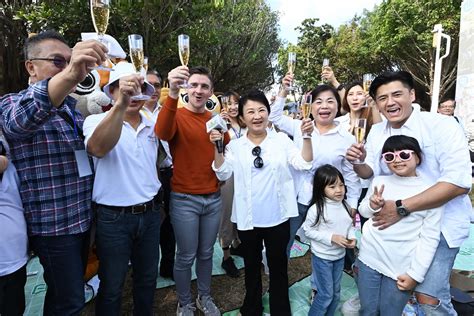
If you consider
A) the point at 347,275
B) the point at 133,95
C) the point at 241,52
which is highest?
the point at 241,52

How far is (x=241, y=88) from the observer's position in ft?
75.4

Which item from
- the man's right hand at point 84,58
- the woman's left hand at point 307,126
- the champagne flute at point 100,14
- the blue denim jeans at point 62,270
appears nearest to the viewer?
the man's right hand at point 84,58

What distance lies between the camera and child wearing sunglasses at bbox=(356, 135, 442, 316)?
212 centimetres

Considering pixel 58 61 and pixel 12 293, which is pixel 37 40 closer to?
pixel 58 61

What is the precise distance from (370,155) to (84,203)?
2.21 metres

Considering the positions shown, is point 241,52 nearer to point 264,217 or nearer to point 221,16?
point 221,16

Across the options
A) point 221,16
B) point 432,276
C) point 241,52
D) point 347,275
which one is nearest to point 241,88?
point 241,52

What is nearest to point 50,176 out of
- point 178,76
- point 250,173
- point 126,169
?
point 126,169

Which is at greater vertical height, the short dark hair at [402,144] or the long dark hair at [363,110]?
the long dark hair at [363,110]

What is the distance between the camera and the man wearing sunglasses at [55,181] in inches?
73.4

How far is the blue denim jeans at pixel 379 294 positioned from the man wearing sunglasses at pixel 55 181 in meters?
2.03

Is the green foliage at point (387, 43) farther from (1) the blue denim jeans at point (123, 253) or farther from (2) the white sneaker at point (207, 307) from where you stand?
(1) the blue denim jeans at point (123, 253)

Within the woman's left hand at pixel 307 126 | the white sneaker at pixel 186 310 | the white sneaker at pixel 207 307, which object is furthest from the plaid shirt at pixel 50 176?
the woman's left hand at pixel 307 126

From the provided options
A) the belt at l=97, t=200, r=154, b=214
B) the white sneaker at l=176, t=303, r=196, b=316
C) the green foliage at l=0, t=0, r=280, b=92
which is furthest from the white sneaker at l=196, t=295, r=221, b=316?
the green foliage at l=0, t=0, r=280, b=92
